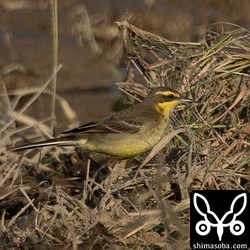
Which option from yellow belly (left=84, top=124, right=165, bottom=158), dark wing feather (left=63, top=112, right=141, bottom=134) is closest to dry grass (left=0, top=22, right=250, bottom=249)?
yellow belly (left=84, top=124, right=165, bottom=158)

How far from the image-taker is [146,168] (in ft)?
33.7

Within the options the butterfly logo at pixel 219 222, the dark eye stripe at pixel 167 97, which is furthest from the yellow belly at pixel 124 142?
the butterfly logo at pixel 219 222

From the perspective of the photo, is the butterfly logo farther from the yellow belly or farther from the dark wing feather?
the dark wing feather

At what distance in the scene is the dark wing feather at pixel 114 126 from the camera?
10.5m

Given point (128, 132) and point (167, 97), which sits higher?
point (167, 97)

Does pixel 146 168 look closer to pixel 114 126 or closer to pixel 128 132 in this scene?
pixel 128 132

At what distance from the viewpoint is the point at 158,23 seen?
16125mm

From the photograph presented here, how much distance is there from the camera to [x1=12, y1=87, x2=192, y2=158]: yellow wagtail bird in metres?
10.5

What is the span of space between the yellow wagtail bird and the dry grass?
0.14 metres

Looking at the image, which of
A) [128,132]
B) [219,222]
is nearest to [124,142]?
[128,132]

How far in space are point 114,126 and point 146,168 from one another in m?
0.55

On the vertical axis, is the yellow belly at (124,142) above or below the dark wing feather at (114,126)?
below

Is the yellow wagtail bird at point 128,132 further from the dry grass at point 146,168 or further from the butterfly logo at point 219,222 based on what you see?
the butterfly logo at point 219,222

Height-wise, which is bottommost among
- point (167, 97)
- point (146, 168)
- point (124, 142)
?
point (146, 168)
